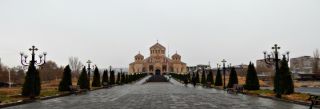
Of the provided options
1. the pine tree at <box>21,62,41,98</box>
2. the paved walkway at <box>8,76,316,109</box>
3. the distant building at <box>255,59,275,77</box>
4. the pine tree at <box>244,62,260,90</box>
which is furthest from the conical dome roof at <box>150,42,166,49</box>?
the pine tree at <box>21,62,41,98</box>

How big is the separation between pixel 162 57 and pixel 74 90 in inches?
4742

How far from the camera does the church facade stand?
15150 cm

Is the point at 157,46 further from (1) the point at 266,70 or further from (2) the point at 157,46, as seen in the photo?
(1) the point at 266,70

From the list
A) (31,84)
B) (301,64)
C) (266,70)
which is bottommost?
(31,84)

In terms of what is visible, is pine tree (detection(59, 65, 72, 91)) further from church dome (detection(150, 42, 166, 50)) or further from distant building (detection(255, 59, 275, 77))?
church dome (detection(150, 42, 166, 50))

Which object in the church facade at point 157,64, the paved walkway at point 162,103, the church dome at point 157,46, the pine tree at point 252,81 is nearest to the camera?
the paved walkway at point 162,103

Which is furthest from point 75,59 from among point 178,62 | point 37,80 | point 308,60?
point 37,80

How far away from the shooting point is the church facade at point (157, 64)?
497ft

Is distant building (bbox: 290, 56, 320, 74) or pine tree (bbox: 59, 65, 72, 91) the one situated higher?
distant building (bbox: 290, 56, 320, 74)

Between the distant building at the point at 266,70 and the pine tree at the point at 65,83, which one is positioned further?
the distant building at the point at 266,70

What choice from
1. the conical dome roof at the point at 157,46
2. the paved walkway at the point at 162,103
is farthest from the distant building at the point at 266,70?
the paved walkway at the point at 162,103

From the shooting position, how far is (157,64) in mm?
150250

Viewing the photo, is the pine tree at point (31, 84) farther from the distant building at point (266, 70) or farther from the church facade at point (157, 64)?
the church facade at point (157, 64)

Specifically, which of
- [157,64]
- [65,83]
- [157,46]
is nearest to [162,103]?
[65,83]
